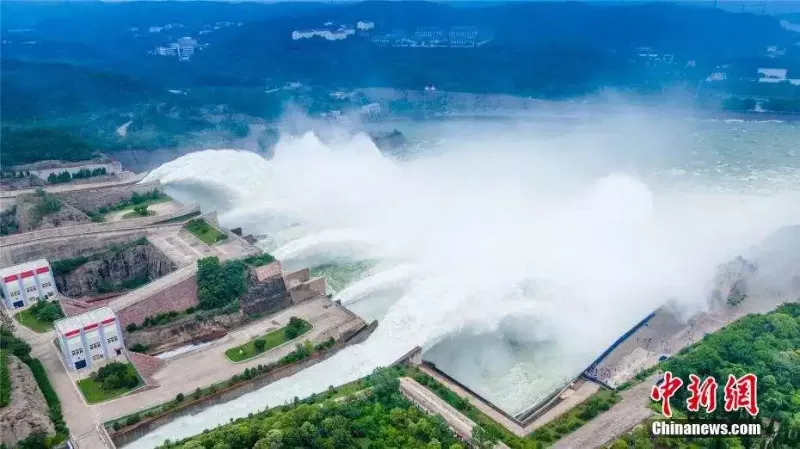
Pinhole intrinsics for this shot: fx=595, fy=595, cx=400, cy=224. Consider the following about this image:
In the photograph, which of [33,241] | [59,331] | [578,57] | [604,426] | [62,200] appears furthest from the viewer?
[578,57]

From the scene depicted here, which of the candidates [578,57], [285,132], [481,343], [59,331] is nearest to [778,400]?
[481,343]

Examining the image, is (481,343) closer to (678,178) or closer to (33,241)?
(33,241)

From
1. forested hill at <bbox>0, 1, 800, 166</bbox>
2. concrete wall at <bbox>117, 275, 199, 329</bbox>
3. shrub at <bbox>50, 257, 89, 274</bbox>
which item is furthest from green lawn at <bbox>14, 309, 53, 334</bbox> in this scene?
forested hill at <bbox>0, 1, 800, 166</bbox>

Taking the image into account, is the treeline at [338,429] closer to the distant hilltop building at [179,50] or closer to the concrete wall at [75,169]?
the concrete wall at [75,169]

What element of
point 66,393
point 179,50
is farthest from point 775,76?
point 179,50

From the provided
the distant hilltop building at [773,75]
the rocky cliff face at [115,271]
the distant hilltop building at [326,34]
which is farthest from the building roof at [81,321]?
the distant hilltop building at [326,34]

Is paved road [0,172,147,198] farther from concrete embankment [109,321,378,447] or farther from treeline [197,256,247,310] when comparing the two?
concrete embankment [109,321,378,447]
